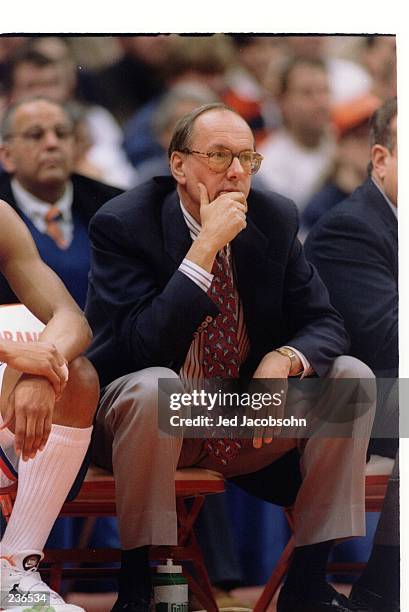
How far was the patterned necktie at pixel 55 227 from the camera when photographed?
3.53m

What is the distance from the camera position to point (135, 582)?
3.41 m

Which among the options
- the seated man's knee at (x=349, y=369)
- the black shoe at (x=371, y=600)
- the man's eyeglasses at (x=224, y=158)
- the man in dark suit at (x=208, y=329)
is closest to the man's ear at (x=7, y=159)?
the man in dark suit at (x=208, y=329)

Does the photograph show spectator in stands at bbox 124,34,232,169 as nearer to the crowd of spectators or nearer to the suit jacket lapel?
the crowd of spectators

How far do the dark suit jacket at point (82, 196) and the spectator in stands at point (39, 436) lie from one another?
0.17 m

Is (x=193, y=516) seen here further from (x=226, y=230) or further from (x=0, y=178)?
(x=0, y=178)

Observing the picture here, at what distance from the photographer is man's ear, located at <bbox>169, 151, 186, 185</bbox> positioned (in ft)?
11.4

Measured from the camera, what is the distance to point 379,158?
356 cm

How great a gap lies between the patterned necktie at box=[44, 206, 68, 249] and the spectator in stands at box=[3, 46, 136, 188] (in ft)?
0.65

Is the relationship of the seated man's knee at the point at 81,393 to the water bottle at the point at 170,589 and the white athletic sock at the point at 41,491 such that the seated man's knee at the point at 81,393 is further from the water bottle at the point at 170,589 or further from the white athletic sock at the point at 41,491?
the water bottle at the point at 170,589

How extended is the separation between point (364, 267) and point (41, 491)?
49.7 inches

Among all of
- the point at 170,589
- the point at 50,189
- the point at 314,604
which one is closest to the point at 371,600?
the point at 314,604

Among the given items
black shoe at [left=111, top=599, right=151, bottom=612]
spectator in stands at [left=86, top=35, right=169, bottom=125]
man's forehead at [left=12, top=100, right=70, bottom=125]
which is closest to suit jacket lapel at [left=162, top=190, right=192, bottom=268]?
spectator in stands at [left=86, top=35, right=169, bottom=125]
